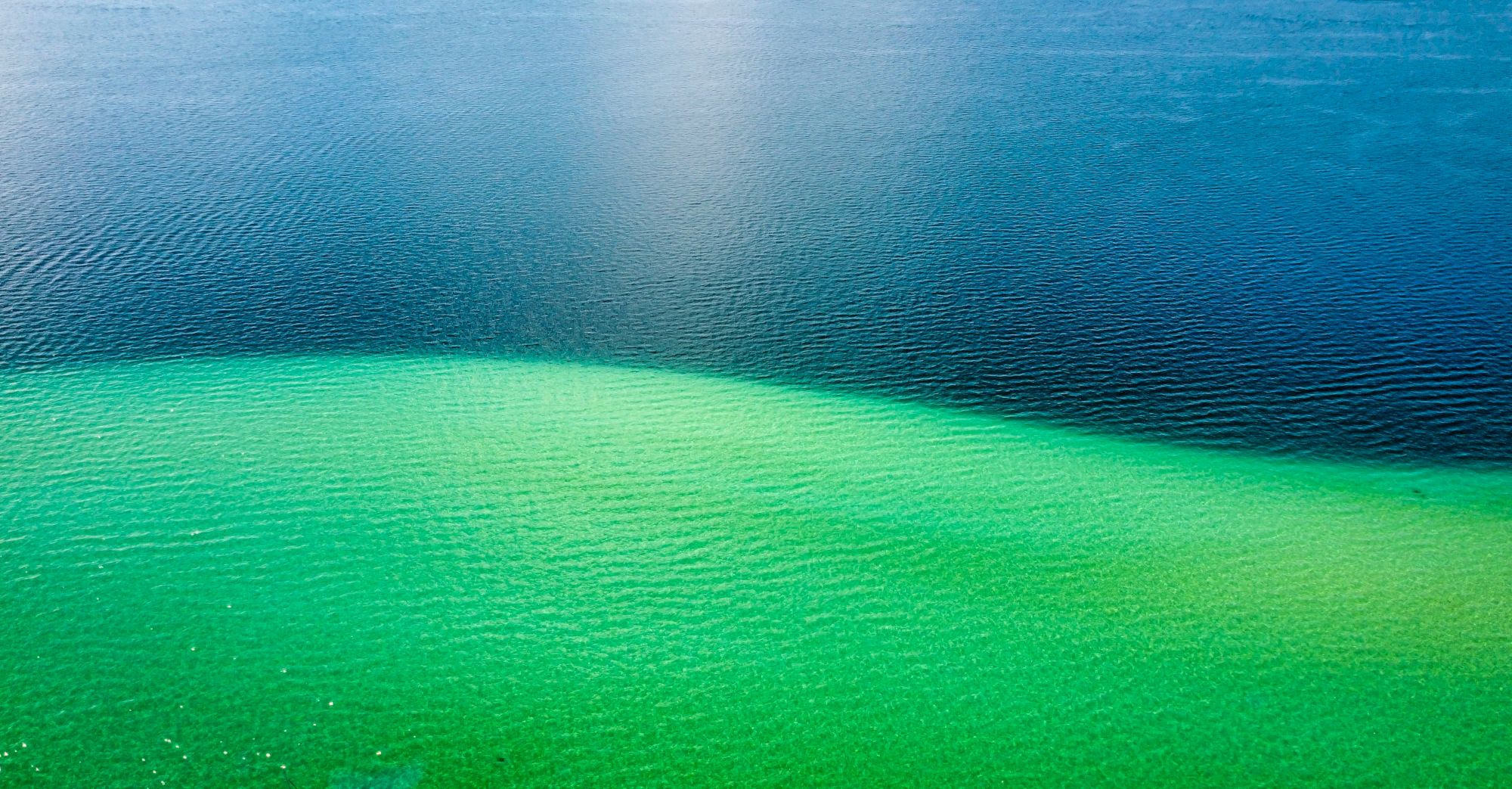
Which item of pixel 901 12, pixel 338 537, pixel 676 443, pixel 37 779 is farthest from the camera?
pixel 901 12

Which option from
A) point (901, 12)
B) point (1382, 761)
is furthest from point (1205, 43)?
point (1382, 761)

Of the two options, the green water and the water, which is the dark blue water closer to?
the water

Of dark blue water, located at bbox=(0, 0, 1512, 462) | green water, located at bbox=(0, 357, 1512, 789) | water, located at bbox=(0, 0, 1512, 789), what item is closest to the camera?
green water, located at bbox=(0, 357, 1512, 789)

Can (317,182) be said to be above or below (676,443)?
above

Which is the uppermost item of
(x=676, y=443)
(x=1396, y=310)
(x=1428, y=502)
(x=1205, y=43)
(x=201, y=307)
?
(x=1205, y=43)

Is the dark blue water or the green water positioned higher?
the dark blue water

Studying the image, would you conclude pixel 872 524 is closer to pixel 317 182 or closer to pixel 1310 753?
pixel 1310 753

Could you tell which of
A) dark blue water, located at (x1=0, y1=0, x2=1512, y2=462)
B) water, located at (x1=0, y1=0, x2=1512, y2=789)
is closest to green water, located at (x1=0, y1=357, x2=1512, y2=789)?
water, located at (x1=0, y1=0, x2=1512, y2=789)
